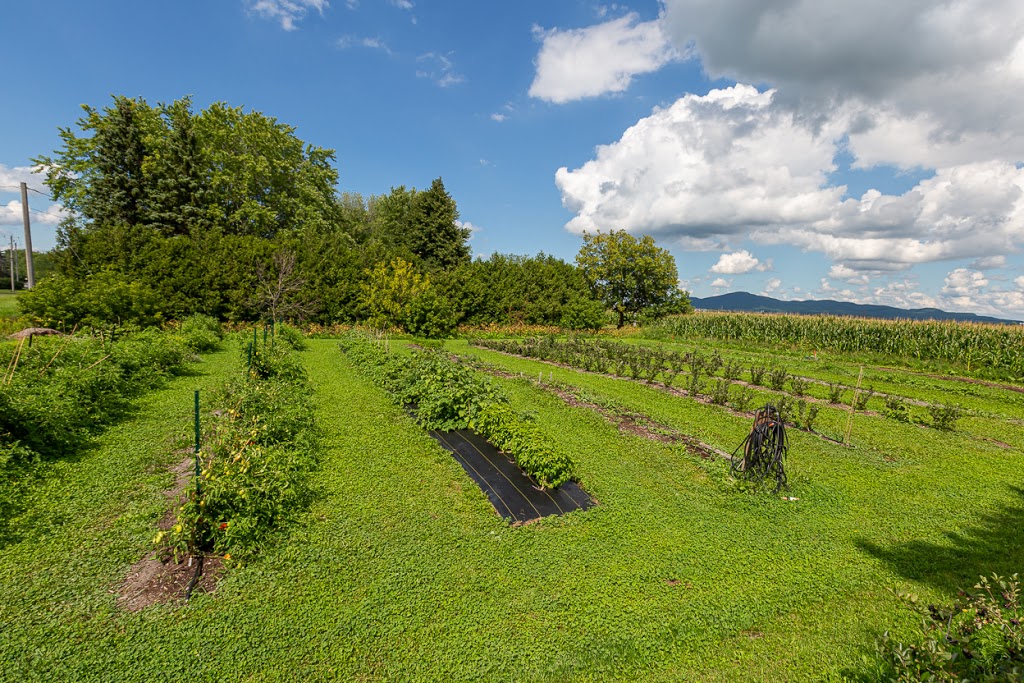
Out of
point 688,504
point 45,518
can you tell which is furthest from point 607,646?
point 45,518

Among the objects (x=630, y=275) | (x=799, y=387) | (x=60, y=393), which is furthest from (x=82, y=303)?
(x=630, y=275)

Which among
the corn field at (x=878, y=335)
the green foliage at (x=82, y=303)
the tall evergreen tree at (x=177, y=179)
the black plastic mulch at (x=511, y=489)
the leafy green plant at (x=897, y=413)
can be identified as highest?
the tall evergreen tree at (x=177, y=179)

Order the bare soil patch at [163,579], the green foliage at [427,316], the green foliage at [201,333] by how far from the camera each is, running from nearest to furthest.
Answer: the bare soil patch at [163,579] < the green foliage at [201,333] < the green foliage at [427,316]

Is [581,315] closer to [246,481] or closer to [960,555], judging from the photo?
[960,555]

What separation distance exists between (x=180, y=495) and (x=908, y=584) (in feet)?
26.1

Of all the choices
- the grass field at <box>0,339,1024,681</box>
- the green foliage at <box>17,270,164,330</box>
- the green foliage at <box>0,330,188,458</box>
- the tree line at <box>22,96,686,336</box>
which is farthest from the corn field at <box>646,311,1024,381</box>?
the green foliage at <box>17,270,164,330</box>

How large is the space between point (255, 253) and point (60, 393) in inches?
676

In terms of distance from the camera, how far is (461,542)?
4.63m

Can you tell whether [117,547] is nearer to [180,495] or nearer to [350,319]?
[180,495]

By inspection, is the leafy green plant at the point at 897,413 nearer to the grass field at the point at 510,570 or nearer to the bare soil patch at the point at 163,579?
the grass field at the point at 510,570

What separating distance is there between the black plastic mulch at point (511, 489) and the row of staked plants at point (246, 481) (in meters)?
2.27

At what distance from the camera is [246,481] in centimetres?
451

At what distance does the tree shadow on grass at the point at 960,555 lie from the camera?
442 cm

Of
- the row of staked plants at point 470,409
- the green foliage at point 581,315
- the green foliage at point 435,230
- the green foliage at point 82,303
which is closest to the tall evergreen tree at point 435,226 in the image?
the green foliage at point 435,230
